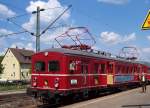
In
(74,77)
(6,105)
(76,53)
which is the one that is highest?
(76,53)

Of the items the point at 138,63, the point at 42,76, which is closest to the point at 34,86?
the point at 42,76

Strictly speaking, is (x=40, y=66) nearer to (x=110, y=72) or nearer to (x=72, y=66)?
(x=72, y=66)

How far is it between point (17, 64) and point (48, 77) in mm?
78716

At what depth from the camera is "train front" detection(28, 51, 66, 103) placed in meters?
20.9

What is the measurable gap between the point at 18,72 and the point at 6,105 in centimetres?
7727

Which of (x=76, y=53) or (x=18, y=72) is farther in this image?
(x=18, y=72)

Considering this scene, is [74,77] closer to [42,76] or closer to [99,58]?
[42,76]

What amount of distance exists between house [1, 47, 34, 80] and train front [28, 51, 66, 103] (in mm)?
76393

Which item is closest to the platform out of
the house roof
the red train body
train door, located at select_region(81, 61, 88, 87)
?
the red train body

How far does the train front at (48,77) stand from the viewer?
68.7 feet

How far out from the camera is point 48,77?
2147cm

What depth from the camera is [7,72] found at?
103 metres

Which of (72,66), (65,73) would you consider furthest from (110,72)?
(65,73)

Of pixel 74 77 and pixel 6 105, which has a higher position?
pixel 74 77
